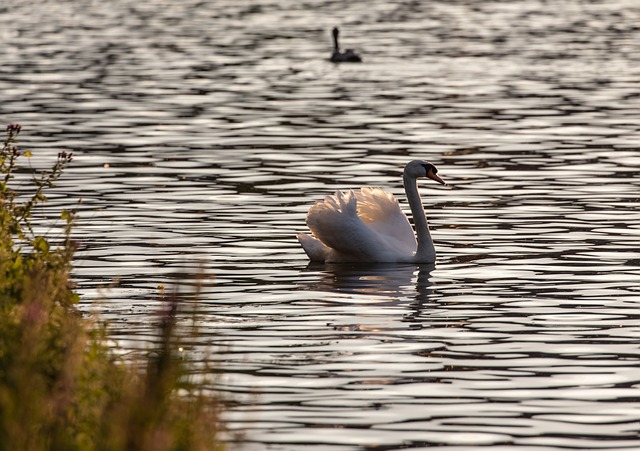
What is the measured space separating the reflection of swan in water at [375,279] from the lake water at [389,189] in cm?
4

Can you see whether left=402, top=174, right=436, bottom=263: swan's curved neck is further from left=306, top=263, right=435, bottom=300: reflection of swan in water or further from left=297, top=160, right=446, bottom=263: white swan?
left=306, top=263, right=435, bottom=300: reflection of swan in water

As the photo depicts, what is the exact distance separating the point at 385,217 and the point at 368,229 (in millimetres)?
910

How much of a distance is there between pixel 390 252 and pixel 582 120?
47.0 ft

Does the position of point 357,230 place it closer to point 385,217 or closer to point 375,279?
point 375,279

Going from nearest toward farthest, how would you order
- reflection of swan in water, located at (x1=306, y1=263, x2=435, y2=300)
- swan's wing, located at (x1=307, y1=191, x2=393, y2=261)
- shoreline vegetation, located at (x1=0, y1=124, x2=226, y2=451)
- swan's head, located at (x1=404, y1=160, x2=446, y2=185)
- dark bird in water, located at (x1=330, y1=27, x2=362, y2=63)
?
1. shoreline vegetation, located at (x1=0, y1=124, x2=226, y2=451)
2. reflection of swan in water, located at (x1=306, y1=263, x2=435, y2=300)
3. swan's wing, located at (x1=307, y1=191, x2=393, y2=261)
4. swan's head, located at (x1=404, y1=160, x2=446, y2=185)
5. dark bird in water, located at (x1=330, y1=27, x2=362, y2=63)

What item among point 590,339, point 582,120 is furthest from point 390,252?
point 582,120

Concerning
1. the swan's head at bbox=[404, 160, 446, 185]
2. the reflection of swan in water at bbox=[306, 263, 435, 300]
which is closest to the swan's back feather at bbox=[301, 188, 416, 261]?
the reflection of swan in water at bbox=[306, 263, 435, 300]

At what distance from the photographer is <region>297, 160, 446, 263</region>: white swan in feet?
55.7

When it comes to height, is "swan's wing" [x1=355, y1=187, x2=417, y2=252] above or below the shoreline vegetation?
below

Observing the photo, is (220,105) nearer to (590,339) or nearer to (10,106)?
(10,106)

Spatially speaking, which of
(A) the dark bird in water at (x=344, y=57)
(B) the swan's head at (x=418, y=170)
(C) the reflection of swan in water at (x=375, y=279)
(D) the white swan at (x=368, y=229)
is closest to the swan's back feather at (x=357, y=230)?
(D) the white swan at (x=368, y=229)

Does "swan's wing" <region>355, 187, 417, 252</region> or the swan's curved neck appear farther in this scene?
"swan's wing" <region>355, 187, 417, 252</region>

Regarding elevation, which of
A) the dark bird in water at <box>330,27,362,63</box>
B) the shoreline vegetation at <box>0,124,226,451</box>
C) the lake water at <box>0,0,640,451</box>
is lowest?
the dark bird in water at <box>330,27,362,63</box>

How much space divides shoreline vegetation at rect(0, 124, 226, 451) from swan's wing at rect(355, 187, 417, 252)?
22.6ft
